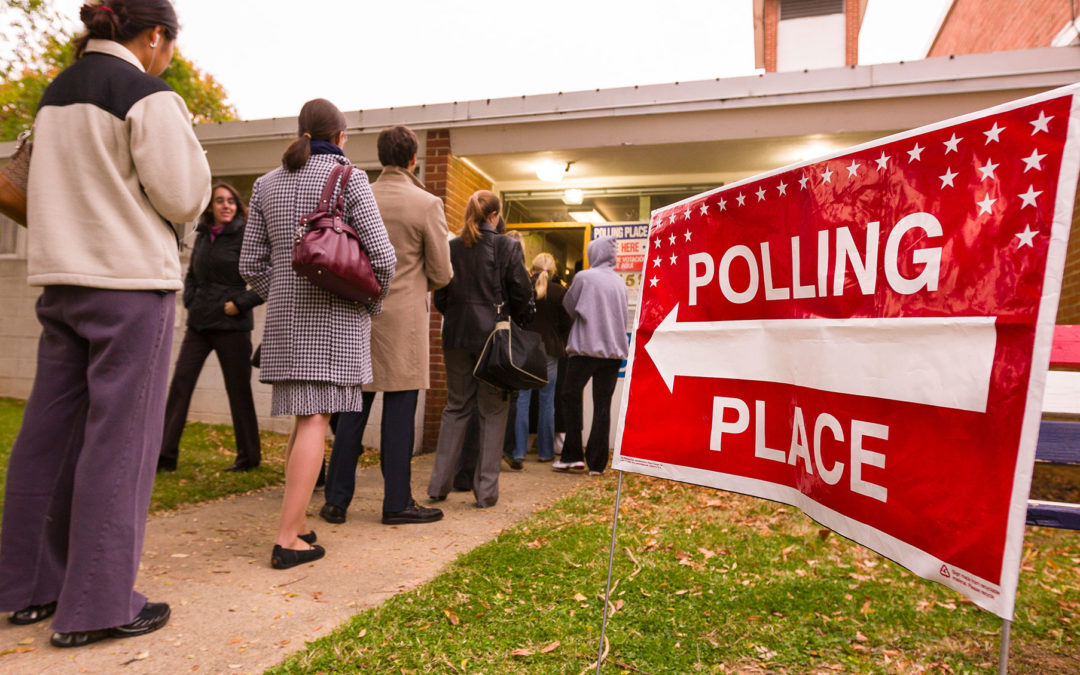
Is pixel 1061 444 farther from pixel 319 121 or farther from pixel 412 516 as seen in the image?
pixel 319 121

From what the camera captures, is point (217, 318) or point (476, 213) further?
point (217, 318)

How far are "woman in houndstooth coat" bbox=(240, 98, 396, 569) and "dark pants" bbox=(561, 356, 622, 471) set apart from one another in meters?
3.06

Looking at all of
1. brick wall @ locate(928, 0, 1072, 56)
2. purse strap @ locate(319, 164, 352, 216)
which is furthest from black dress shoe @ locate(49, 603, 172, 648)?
brick wall @ locate(928, 0, 1072, 56)

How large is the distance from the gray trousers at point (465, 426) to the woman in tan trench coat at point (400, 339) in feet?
1.54

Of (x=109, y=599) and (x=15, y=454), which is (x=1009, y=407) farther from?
(x=15, y=454)

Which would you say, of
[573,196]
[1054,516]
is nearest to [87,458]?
[1054,516]

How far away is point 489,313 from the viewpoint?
14.5 feet

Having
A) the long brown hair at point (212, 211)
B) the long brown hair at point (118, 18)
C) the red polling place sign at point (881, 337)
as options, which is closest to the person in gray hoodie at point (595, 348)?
the long brown hair at point (212, 211)

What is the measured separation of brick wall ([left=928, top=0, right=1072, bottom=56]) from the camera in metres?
8.12

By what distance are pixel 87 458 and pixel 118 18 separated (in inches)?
59.5

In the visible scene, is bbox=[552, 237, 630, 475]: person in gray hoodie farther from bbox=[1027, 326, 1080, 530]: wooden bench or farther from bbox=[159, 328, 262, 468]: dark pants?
bbox=[1027, 326, 1080, 530]: wooden bench

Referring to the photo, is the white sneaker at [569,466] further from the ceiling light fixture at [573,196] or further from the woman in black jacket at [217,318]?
the ceiling light fixture at [573,196]

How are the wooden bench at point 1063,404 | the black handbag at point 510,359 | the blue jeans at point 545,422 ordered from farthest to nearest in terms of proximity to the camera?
the blue jeans at point 545,422
the black handbag at point 510,359
the wooden bench at point 1063,404

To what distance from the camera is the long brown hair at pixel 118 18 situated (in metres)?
2.35
